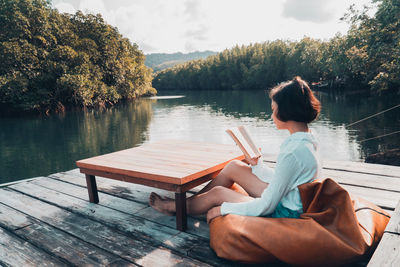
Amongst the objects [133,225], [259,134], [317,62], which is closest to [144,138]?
[259,134]

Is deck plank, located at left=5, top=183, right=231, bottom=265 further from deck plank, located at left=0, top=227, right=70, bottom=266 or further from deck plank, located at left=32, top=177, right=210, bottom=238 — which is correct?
deck plank, located at left=0, top=227, right=70, bottom=266

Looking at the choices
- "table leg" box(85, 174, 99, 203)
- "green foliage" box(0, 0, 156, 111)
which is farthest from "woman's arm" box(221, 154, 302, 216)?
"green foliage" box(0, 0, 156, 111)

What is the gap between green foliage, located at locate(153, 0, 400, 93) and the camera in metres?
9.95

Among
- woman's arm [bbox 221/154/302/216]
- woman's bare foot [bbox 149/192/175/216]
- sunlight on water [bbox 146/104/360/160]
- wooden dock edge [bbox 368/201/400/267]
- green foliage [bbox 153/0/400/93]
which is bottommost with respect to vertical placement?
sunlight on water [bbox 146/104/360/160]

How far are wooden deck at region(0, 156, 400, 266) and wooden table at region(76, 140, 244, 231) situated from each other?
8.9 inches

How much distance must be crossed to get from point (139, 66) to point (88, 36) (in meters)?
8.21

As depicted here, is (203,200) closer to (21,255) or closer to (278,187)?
(278,187)

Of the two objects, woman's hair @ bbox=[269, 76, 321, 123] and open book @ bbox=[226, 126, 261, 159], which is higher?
woman's hair @ bbox=[269, 76, 321, 123]

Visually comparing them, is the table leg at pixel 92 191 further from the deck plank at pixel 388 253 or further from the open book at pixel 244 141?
the deck plank at pixel 388 253

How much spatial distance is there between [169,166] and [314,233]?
52.3 inches

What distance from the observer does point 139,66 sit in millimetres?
36781

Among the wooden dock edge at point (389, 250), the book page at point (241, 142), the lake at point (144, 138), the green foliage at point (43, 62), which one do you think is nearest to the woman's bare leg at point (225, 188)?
the book page at point (241, 142)

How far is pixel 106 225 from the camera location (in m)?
2.46

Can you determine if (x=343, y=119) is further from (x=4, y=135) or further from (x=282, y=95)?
(x=4, y=135)
